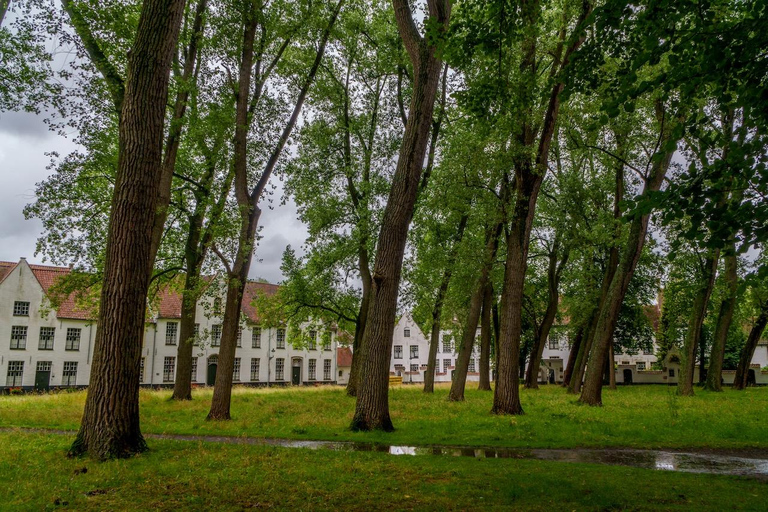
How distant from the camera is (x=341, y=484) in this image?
6781 millimetres

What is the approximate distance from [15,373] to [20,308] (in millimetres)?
5611

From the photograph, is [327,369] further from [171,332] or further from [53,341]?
[53,341]

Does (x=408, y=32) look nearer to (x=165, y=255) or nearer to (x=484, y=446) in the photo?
(x=484, y=446)

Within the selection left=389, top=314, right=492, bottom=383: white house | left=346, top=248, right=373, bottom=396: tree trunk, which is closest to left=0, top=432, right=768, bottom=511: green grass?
left=346, top=248, right=373, bottom=396: tree trunk

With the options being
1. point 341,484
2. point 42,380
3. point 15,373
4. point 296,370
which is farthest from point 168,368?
point 341,484

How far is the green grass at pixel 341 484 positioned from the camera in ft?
19.2

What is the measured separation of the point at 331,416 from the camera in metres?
16.1

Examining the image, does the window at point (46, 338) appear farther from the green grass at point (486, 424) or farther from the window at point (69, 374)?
the green grass at point (486, 424)

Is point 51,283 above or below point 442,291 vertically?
above

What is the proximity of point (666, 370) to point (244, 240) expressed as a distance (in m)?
49.8

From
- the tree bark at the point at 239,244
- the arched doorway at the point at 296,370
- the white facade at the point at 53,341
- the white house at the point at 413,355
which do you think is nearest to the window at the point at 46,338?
the white facade at the point at 53,341

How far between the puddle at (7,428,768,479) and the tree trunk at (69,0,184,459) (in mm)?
3238

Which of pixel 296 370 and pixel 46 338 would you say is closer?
pixel 46 338

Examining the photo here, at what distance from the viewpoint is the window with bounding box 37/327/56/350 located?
156 feet
